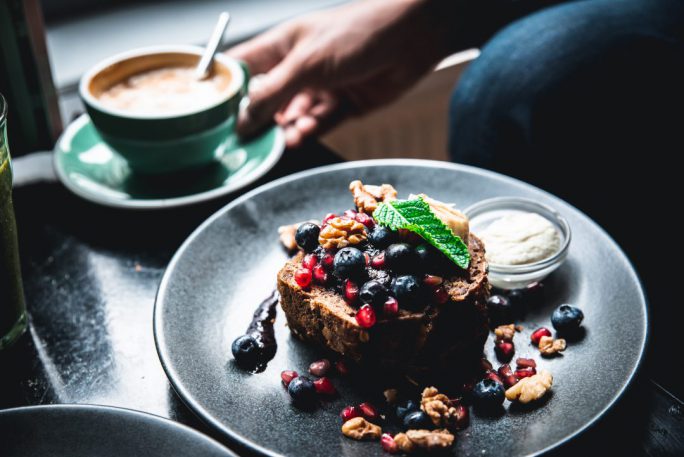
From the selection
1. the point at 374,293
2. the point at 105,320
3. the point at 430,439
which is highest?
the point at 374,293

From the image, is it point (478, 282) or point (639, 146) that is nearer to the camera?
point (478, 282)

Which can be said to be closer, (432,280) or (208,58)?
(432,280)

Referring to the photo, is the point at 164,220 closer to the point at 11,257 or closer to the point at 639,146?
the point at 11,257

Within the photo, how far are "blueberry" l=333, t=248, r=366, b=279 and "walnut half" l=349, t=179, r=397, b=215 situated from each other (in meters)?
0.16

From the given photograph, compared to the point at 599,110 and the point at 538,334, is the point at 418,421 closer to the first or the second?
the point at 538,334

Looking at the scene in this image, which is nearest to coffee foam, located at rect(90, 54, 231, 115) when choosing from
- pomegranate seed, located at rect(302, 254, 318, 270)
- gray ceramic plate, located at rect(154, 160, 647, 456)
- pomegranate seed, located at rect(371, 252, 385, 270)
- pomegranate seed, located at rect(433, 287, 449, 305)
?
gray ceramic plate, located at rect(154, 160, 647, 456)

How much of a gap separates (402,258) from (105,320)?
2.10ft

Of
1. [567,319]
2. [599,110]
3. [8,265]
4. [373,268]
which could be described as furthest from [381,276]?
[599,110]

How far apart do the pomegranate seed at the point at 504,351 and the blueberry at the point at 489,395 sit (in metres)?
0.12

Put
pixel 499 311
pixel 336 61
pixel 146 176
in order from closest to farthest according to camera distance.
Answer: pixel 499 311 < pixel 146 176 < pixel 336 61

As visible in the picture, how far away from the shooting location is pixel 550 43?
2113 mm

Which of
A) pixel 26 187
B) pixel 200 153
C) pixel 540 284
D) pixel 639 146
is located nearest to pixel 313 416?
pixel 540 284

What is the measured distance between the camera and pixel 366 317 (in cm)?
119

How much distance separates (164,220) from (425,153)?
5.90 feet
